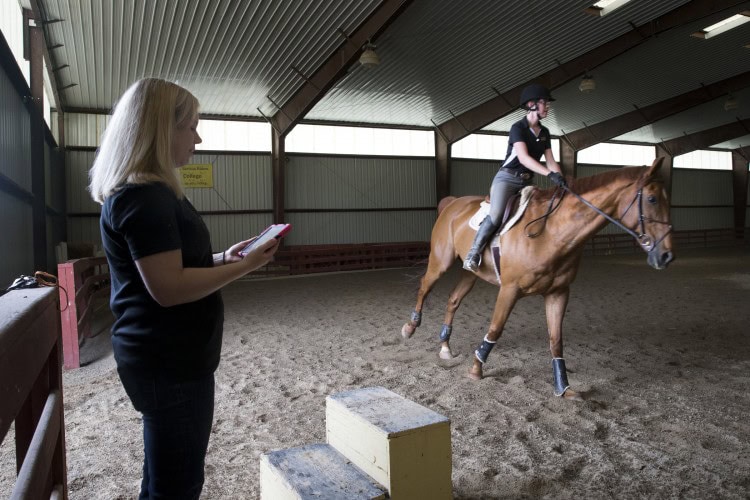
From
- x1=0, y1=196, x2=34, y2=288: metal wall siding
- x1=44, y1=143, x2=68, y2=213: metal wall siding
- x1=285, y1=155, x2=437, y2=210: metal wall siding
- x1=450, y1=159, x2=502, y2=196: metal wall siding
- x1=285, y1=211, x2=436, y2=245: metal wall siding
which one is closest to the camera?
x1=0, y1=196, x2=34, y2=288: metal wall siding

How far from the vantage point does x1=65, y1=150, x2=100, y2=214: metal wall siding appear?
12.8m

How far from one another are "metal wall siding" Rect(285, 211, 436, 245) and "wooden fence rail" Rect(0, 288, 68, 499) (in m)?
13.5

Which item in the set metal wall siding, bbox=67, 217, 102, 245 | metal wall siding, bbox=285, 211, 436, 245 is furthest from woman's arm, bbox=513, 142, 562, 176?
metal wall siding, bbox=67, 217, 102, 245

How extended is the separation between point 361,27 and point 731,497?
9.67 m

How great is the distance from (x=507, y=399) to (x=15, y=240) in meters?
7.36

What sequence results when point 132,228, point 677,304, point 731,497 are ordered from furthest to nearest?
point 677,304 < point 731,497 < point 132,228

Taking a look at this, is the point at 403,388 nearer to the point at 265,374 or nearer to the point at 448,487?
the point at 265,374

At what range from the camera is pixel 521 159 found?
4.15 meters

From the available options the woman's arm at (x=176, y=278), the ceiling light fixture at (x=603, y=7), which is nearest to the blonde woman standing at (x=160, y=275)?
the woman's arm at (x=176, y=278)

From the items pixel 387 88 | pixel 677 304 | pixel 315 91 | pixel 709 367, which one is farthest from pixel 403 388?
pixel 387 88

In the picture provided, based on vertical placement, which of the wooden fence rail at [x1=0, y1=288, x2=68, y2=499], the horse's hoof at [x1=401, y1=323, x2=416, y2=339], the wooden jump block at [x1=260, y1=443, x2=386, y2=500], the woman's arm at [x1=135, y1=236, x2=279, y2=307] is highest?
the woman's arm at [x1=135, y1=236, x2=279, y2=307]

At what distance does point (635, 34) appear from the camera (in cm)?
1128

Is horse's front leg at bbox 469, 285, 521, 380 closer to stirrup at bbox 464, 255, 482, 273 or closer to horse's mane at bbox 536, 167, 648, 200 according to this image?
stirrup at bbox 464, 255, 482, 273

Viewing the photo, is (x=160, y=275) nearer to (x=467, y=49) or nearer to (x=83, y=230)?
(x=467, y=49)
